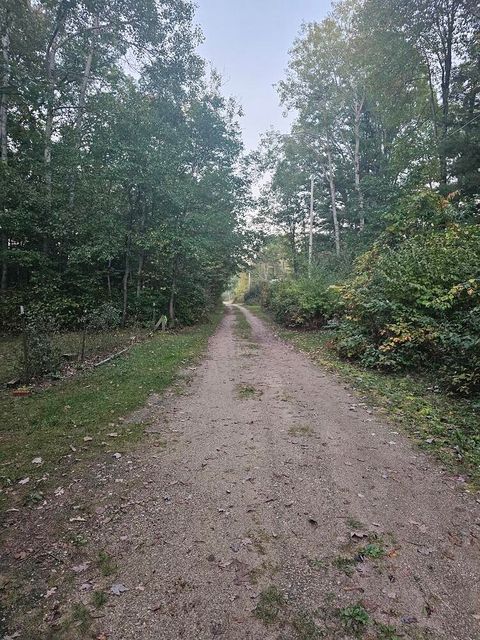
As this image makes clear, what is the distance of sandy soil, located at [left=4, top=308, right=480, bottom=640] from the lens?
84.0 inches

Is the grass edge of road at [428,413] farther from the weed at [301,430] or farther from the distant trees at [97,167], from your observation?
the distant trees at [97,167]

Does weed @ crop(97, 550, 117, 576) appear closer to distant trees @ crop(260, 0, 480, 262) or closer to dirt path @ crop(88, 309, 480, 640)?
dirt path @ crop(88, 309, 480, 640)

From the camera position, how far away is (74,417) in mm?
5324

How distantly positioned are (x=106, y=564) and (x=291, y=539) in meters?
1.50

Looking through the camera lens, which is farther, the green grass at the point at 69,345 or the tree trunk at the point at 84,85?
the tree trunk at the point at 84,85

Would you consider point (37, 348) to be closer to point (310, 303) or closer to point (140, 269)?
point (140, 269)

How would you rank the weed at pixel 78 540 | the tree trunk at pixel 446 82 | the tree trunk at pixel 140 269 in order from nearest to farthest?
the weed at pixel 78 540
the tree trunk at pixel 446 82
the tree trunk at pixel 140 269

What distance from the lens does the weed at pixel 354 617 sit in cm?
206

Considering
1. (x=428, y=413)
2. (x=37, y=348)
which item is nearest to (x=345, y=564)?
(x=428, y=413)

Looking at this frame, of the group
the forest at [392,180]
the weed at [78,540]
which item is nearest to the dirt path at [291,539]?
the weed at [78,540]

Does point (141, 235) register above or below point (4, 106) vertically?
below

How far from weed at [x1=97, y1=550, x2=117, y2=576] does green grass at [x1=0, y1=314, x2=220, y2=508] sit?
1372 millimetres

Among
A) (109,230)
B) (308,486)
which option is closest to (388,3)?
(109,230)

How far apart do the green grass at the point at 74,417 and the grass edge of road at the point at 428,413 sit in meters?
4.06
